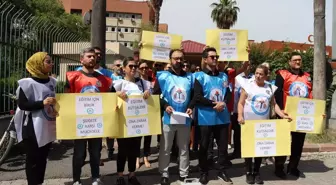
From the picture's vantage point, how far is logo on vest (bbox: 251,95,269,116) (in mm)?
5468

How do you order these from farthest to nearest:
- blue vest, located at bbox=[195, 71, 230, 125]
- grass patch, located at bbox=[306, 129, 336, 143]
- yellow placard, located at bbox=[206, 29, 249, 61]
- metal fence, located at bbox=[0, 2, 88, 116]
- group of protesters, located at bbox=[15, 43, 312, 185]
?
grass patch, located at bbox=[306, 129, 336, 143]
metal fence, located at bbox=[0, 2, 88, 116]
yellow placard, located at bbox=[206, 29, 249, 61]
blue vest, located at bbox=[195, 71, 230, 125]
group of protesters, located at bbox=[15, 43, 312, 185]

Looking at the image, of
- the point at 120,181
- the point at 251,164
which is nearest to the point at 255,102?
the point at 251,164

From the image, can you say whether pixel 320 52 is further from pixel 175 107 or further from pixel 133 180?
pixel 133 180

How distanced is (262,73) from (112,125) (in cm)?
240

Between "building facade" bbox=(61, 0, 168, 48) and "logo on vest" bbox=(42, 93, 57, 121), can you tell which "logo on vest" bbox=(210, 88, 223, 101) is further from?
"building facade" bbox=(61, 0, 168, 48)

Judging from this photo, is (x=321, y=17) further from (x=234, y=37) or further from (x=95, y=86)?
(x=95, y=86)

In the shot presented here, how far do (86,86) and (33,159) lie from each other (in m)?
1.12

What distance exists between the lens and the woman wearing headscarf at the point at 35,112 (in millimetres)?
4332

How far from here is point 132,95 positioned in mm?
4969

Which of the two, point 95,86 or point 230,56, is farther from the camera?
point 230,56

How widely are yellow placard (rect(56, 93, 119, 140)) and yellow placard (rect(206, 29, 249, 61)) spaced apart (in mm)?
2303

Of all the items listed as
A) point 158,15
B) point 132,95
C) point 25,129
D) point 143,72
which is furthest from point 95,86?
point 158,15

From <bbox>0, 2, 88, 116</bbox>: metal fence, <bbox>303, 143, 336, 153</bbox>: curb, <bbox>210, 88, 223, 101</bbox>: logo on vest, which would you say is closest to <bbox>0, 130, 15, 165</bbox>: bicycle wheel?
<bbox>0, 2, 88, 116</bbox>: metal fence

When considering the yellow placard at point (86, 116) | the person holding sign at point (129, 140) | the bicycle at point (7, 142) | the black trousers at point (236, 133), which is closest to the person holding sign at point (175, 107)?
the person holding sign at point (129, 140)
